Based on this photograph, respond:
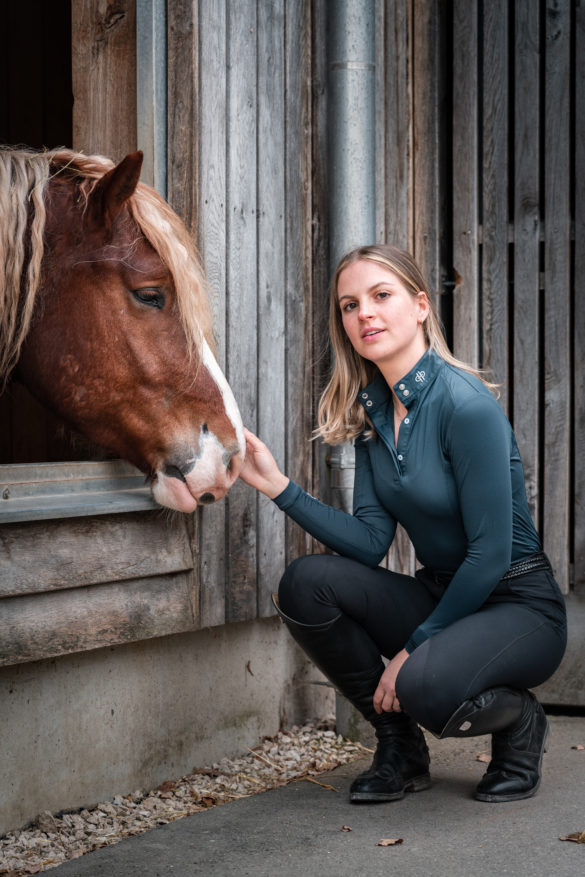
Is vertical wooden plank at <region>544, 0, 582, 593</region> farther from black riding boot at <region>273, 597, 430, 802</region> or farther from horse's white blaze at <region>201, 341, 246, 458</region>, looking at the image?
horse's white blaze at <region>201, 341, 246, 458</region>

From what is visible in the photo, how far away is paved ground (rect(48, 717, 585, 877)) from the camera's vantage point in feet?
7.41

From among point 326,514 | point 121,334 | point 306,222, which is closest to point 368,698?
point 326,514

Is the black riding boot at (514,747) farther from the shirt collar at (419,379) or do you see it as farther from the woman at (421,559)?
the shirt collar at (419,379)

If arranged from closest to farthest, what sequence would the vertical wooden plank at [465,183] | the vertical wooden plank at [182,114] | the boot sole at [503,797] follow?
the boot sole at [503,797]
the vertical wooden plank at [182,114]
the vertical wooden plank at [465,183]

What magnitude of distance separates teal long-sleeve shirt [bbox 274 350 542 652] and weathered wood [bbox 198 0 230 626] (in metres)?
0.43

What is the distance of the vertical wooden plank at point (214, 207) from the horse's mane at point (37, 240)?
1.65ft

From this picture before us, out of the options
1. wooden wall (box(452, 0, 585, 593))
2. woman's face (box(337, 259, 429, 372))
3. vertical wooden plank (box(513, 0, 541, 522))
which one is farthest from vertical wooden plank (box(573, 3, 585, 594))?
woman's face (box(337, 259, 429, 372))

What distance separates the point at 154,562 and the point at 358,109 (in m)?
1.77

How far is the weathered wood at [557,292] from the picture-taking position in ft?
12.3

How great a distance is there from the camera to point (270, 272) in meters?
3.38

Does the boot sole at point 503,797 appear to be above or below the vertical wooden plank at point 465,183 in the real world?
below

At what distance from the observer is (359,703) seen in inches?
111

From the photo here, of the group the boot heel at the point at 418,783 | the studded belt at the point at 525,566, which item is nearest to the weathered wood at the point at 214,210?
the boot heel at the point at 418,783

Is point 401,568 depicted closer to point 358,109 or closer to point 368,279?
point 368,279
